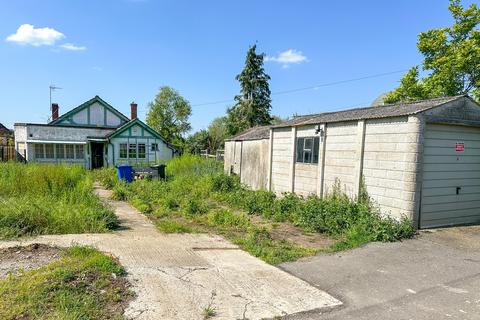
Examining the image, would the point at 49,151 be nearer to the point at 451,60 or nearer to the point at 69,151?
the point at 69,151

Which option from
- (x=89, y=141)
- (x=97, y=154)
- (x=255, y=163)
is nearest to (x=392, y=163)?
(x=255, y=163)

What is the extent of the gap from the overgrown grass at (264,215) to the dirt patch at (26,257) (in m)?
2.61

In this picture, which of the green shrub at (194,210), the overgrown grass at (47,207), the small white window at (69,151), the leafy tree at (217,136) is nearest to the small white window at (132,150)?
the small white window at (69,151)

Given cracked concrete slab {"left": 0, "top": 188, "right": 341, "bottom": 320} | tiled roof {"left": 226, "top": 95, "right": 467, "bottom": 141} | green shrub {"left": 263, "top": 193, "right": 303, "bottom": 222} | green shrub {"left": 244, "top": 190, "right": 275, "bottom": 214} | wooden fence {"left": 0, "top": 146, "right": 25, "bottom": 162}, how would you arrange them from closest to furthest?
cracked concrete slab {"left": 0, "top": 188, "right": 341, "bottom": 320}, tiled roof {"left": 226, "top": 95, "right": 467, "bottom": 141}, green shrub {"left": 263, "top": 193, "right": 303, "bottom": 222}, green shrub {"left": 244, "top": 190, "right": 275, "bottom": 214}, wooden fence {"left": 0, "top": 146, "right": 25, "bottom": 162}

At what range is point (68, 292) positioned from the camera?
3.87 metres

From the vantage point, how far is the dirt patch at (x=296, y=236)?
696 centimetres

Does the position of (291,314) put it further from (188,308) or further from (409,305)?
(409,305)

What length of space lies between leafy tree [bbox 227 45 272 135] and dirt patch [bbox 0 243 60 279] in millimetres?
30026

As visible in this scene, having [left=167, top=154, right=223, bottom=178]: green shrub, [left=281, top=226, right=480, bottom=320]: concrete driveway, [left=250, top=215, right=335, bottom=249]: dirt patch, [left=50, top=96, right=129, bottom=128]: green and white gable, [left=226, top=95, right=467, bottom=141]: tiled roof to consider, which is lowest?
[left=250, top=215, right=335, bottom=249]: dirt patch

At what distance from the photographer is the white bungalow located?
976 inches

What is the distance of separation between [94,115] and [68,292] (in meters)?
28.6

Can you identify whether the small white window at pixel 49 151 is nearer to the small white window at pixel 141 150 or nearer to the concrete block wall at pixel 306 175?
the small white window at pixel 141 150

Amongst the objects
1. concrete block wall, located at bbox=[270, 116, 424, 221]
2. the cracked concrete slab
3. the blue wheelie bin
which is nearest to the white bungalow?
the blue wheelie bin

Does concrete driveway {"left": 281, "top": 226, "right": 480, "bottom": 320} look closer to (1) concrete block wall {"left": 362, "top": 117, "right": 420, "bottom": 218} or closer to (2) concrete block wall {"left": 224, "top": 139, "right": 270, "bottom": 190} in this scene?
(1) concrete block wall {"left": 362, "top": 117, "right": 420, "bottom": 218}
